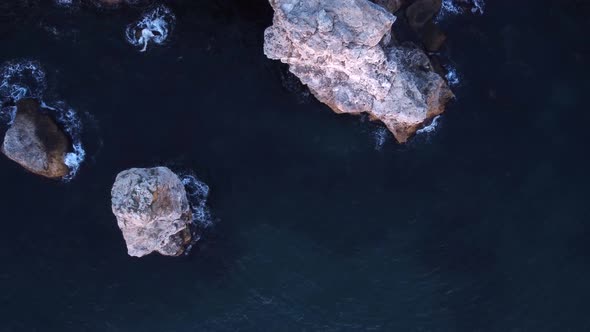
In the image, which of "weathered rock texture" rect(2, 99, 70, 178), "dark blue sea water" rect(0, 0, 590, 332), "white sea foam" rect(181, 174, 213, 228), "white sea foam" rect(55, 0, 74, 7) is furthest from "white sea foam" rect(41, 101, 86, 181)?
"white sea foam" rect(181, 174, 213, 228)

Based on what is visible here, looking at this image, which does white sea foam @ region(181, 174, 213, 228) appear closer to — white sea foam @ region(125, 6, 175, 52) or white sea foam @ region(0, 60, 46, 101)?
white sea foam @ region(125, 6, 175, 52)

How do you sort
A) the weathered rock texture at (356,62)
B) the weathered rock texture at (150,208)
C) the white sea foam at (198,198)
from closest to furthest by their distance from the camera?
the weathered rock texture at (356,62) < the weathered rock texture at (150,208) < the white sea foam at (198,198)

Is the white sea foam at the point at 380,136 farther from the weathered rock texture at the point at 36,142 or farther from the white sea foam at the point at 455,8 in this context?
the weathered rock texture at the point at 36,142

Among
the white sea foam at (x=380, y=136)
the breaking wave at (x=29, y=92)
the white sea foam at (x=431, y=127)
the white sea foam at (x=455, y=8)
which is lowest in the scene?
the breaking wave at (x=29, y=92)

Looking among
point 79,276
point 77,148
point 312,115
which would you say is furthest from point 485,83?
point 79,276

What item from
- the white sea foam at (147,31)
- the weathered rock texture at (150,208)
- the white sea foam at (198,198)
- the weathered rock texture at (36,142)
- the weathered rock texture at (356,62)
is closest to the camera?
the weathered rock texture at (356,62)

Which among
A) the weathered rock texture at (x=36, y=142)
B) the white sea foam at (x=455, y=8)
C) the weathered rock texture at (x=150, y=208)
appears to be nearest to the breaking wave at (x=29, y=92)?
the weathered rock texture at (x=36, y=142)

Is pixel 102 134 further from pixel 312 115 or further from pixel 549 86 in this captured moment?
pixel 549 86
